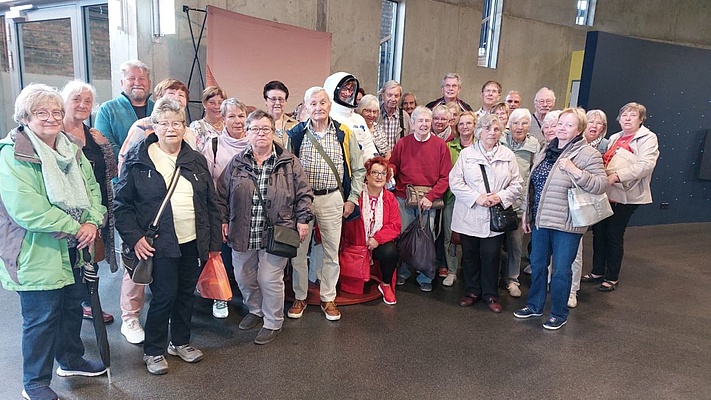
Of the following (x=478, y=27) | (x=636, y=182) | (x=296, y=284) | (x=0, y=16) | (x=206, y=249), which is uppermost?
(x=478, y=27)

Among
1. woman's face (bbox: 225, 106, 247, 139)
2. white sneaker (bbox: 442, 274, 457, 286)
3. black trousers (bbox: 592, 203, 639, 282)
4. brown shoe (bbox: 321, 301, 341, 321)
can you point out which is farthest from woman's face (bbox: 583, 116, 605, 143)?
woman's face (bbox: 225, 106, 247, 139)

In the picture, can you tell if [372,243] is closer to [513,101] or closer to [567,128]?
[567,128]

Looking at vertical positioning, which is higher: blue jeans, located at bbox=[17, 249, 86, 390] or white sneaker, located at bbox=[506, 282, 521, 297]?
blue jeans, located at bbox=[17, 249, 86, 390]

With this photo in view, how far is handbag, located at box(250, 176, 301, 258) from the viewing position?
2717 mm

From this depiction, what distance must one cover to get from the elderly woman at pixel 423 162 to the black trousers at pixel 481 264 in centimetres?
33

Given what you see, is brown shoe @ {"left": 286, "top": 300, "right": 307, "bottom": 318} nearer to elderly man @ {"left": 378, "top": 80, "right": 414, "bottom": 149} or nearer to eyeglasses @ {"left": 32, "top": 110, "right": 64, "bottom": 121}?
elderly man @ {"left": 378, "top": 80, "right": 414, "bottom": 149}

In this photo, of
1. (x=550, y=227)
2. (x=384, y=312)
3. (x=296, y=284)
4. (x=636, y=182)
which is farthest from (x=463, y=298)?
(x=636, y=182)

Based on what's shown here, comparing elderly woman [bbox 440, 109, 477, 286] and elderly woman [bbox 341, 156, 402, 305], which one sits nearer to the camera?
elderly woman [bbox 341, 156, 402, 305]

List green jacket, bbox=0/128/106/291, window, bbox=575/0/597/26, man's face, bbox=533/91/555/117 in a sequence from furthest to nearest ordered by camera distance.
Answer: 1. window, bbox=575/0/597/26
2. man's face, bbox=533/91/555/117
3. green jacket, bbox=0/128/106/291

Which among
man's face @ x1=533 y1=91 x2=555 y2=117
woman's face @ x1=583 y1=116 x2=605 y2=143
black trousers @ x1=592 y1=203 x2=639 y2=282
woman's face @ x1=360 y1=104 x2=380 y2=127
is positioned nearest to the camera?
woman's face @ x1=360 y1=104 x2=380 y2=127

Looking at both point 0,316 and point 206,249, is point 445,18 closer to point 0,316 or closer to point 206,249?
point 206,249

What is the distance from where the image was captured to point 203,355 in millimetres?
2682

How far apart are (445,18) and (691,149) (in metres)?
4.20

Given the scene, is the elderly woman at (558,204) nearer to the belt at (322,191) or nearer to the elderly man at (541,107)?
the elderly man at (541,107)
